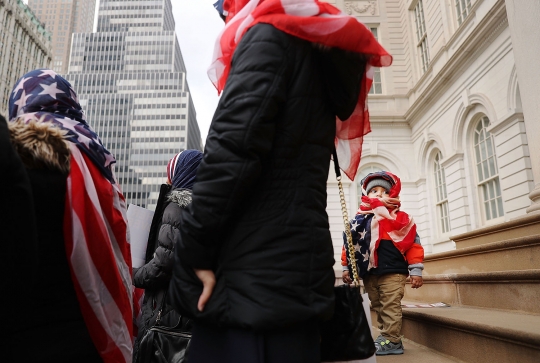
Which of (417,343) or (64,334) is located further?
(417,343)

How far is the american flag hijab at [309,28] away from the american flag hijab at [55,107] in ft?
2.06

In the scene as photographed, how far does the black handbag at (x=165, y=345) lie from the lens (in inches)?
87.1

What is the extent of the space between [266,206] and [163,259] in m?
1.35

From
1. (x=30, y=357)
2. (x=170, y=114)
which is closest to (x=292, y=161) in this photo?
(x=30, y=357)

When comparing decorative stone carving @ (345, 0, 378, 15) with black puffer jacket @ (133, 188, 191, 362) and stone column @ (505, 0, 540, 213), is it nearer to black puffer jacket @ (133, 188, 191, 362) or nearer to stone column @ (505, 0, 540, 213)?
stone column @ (505, 0, 540, 213)

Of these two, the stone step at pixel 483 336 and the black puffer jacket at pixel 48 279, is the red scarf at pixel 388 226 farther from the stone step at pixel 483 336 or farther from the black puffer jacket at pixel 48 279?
the black puffer jacket at pixel 48 279

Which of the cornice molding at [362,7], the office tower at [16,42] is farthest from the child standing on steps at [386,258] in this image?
the office tower at [16,42]

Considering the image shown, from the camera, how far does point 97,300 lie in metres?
1.48

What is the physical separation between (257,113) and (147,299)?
71.5 inches

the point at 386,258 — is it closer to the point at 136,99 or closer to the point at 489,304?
the point at 489,304

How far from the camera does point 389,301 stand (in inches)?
152

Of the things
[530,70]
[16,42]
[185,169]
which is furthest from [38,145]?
[16,42]

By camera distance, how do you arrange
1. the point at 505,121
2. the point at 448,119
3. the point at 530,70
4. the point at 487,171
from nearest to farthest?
the point at 530,70, the point at 505,121, the point at 487,171, the point at 448,119

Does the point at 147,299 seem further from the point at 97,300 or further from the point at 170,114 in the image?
the point at 170,114
